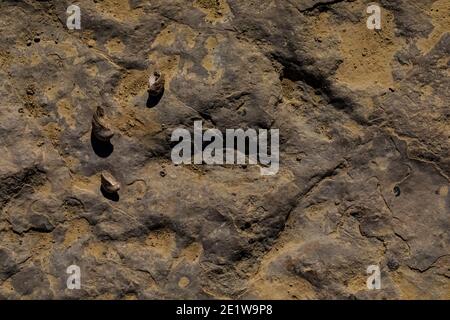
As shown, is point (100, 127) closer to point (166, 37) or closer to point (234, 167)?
point (166, 37)

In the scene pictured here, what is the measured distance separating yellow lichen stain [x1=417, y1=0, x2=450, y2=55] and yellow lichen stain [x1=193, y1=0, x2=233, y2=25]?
4.35ft

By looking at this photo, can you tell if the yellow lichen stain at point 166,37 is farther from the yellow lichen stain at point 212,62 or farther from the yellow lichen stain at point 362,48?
the yellow lichen stain at point 362,48

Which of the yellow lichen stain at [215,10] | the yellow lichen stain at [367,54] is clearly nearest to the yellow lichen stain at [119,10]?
the yellow lichen stain at [215,10]

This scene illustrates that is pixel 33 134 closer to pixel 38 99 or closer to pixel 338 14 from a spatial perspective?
pixel 38 99

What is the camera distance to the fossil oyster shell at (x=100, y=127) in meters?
4.04

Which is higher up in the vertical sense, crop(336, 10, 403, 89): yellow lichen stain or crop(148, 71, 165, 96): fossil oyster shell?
crop(336, 10, 403, 89): yellow lichen stain

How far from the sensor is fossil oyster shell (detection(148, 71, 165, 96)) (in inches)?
161

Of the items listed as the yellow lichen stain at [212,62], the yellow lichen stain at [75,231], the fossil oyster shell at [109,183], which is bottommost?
the yellow lichen stain at [75,231]

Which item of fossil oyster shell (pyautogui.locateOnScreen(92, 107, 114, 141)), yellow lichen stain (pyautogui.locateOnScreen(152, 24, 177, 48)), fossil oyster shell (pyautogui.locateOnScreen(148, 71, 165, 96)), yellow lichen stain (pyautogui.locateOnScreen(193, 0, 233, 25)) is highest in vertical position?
yellow lichen stain (pyautogui.locateOnScreen(193, 0, 233, 25))

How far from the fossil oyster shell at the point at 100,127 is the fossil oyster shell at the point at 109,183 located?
0.24m

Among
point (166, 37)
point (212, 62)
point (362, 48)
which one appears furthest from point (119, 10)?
point (362, 48)

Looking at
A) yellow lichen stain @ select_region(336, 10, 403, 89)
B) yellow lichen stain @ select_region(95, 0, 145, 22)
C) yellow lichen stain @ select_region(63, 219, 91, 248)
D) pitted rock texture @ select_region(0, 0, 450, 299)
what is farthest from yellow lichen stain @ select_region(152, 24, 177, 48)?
yellow lichen stain @ select_region(63, 219, 91, 248)

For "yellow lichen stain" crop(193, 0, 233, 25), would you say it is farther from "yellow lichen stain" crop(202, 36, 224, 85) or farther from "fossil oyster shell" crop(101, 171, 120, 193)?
"fossil oyster shell" crop(101, 171, 120, 193)

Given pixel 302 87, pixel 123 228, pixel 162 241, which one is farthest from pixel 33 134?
pixel 302 87
